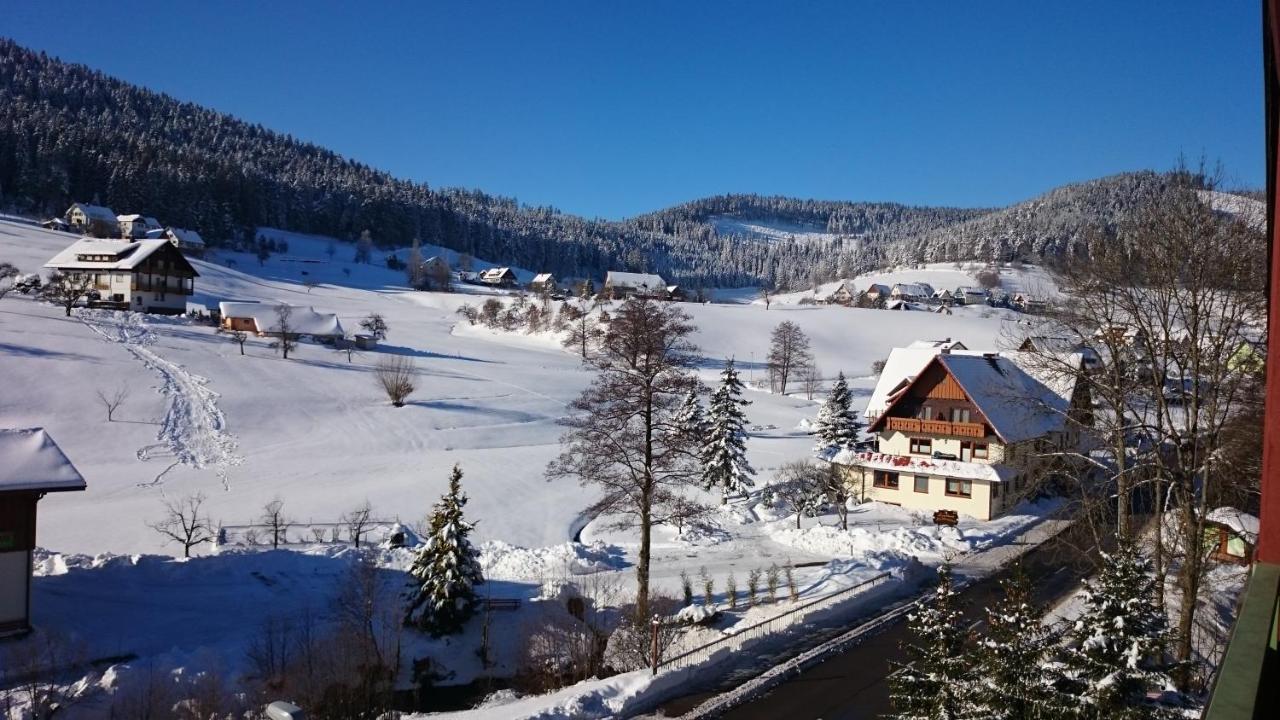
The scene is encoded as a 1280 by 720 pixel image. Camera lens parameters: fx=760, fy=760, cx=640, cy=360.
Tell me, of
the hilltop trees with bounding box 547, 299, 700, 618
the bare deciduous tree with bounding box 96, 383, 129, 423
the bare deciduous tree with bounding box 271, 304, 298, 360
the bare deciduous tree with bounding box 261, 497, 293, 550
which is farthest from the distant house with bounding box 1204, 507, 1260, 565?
the bare deciduous tree with bounding box 271, 304, 298, 360

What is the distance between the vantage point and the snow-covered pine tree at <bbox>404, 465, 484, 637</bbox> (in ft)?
66.6

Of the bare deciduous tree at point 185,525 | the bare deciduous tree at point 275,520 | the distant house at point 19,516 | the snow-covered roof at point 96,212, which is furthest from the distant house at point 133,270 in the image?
the distant house at point 19,516

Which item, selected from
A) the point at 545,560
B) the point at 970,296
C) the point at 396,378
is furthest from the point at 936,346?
the point at 970,296

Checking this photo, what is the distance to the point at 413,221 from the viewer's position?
191125 mm

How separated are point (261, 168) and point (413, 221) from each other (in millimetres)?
40473

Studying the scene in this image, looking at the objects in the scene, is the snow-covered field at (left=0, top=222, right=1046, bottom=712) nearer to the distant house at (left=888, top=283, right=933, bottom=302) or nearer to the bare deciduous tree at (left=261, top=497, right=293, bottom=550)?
the bare deciduous tree at (left=261, top=497, right=293, bottom=550)

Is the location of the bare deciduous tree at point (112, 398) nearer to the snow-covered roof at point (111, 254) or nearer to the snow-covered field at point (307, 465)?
the snow-covered field at point (307, 465)

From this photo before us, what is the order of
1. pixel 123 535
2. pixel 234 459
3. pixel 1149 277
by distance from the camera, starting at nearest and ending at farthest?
pixel 1149 277 → pixel 123 535 → pixel 234 459

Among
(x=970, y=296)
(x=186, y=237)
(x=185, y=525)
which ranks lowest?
(x=185, y=525)

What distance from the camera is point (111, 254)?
7806 centimetres

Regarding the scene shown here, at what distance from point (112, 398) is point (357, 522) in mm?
24260

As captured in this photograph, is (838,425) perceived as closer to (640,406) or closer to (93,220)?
(640,406)

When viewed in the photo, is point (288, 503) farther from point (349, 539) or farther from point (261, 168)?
point (261, 168)

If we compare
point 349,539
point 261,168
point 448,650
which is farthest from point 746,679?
point 261,168
